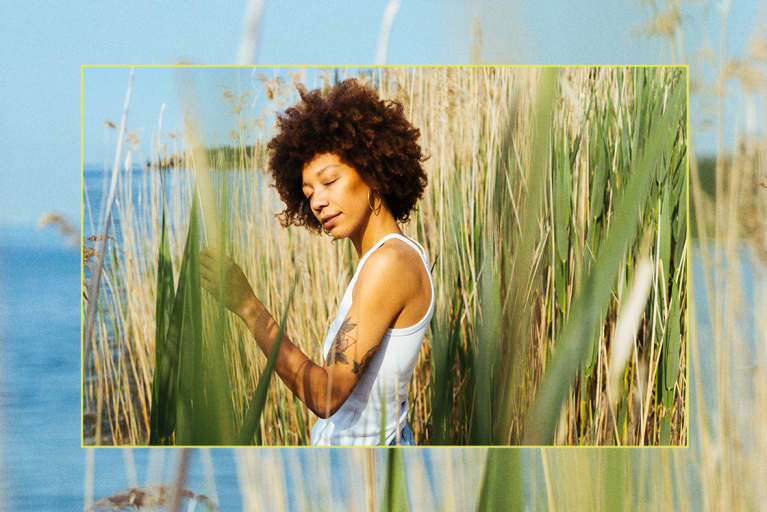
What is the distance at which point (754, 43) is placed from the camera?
8.42 feet

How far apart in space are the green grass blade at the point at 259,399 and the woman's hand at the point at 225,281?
12 centimetres

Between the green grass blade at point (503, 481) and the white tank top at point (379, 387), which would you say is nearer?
the white tank top at point (379, 387)

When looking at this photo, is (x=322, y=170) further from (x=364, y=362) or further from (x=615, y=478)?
(x=615, y=478)

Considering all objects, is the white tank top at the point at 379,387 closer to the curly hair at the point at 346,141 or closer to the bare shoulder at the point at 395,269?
the bare shoulder at the point at 395,269

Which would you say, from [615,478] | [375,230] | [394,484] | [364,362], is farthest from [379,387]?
[615,478]

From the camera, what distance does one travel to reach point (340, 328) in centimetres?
234

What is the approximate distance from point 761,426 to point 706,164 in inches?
30.7

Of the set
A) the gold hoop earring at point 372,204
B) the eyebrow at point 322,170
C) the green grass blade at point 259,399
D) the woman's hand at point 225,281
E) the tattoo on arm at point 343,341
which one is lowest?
the green grass blade at point 259,399

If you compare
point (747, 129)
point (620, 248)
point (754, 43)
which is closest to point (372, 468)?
point (620, 248)

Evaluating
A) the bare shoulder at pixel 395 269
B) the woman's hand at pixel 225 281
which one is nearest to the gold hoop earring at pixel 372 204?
the bare shoulder at pixel 395 269

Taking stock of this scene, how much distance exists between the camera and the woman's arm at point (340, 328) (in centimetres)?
227

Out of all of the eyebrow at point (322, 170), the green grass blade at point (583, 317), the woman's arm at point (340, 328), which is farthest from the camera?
the green grass blade at point (583, 317)

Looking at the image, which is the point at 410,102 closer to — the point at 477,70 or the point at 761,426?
the point at 477,70

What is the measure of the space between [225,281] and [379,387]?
53 cm
